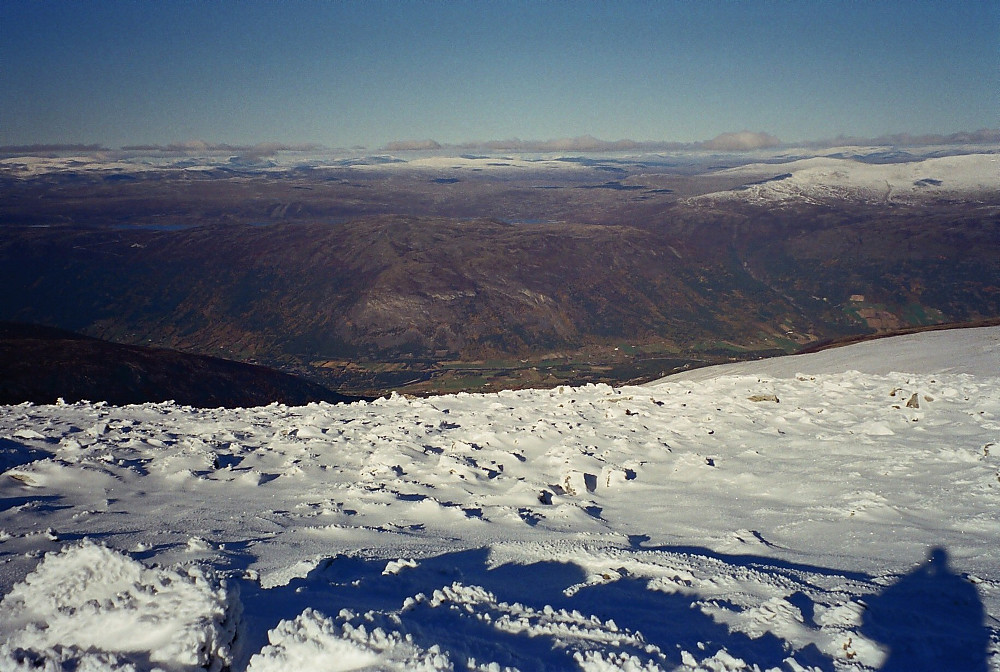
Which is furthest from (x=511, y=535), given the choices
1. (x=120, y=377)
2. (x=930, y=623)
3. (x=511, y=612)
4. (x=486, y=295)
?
(x=486, y=295)

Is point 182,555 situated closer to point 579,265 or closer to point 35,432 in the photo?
point 35,432

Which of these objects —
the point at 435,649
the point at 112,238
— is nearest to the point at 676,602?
the point at 435,649

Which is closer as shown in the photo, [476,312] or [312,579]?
[312,579]

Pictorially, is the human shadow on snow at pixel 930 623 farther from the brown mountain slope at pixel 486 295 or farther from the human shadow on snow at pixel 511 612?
the brown mountain slope at pixel 486 295

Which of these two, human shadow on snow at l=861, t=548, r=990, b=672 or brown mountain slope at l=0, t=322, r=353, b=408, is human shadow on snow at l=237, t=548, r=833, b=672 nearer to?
human shadow on snow at l=861, t=548, r=990, b=672

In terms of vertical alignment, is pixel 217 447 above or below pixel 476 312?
above
